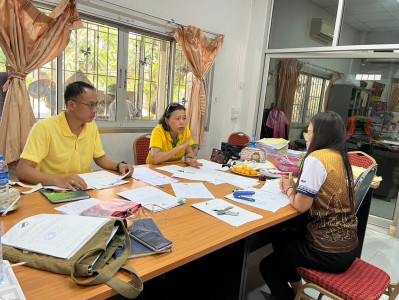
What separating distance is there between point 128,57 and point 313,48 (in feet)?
7.87

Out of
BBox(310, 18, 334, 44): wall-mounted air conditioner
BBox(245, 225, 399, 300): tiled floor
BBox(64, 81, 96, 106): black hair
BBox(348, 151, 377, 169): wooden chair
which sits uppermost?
BBox(310, 18, 334, 44): wall-mounted air conditioner

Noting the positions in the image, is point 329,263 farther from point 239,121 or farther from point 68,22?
point 239,121

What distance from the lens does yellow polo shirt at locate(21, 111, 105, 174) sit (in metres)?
1.70

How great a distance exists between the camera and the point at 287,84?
433cm

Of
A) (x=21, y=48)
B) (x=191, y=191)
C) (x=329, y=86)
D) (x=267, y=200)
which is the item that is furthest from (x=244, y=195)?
(x=329, y=86)

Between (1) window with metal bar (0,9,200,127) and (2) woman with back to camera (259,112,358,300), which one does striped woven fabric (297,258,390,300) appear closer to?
(2) woman with back to camera (259,112,358,300)

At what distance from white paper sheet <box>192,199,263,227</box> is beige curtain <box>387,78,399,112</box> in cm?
294

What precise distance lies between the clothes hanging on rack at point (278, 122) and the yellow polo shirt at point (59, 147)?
305 centimetres

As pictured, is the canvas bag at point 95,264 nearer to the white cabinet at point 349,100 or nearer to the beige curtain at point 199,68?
the beige curtain at point 199,68

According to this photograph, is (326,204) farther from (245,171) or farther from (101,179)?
(101,179)

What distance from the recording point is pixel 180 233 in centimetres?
114

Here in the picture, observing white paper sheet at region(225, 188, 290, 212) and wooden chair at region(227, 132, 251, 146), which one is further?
wooden chair at region(227, 132, 251, 146)

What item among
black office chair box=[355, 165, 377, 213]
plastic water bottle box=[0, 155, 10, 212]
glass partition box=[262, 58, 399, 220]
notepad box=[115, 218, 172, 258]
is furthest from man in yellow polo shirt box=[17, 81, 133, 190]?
glass partition box=[262, 58, 399, 220]

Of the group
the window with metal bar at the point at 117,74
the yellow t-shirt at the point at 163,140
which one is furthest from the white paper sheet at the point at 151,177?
the window with metal bar at the point at 117,74
